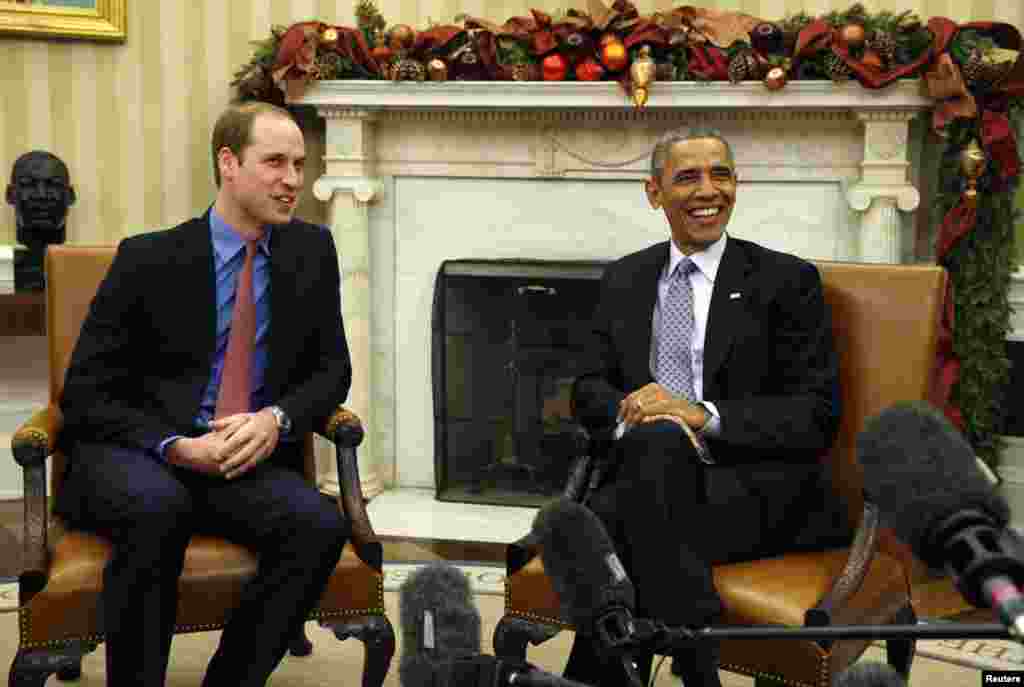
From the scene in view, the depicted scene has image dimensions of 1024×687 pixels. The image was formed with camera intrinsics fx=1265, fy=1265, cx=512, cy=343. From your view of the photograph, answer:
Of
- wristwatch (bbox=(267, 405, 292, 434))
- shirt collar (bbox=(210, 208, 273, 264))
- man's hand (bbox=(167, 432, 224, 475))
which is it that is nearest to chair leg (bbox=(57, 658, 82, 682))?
man's hand (bbox=(167, 432, 224, 475))

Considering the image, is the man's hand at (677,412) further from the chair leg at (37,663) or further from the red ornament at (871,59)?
the red ornament at (871,59)

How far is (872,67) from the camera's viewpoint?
13.1ft

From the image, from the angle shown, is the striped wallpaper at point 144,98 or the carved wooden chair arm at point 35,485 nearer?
the carved wooden chair arm at point 35,485

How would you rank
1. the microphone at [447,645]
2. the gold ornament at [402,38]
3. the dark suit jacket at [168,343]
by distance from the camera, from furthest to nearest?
the gold ornament at [402,38] < the dark suit jacket at [168,343] < the microphone at [447,645]

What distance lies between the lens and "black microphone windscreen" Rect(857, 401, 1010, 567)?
636 millimetres

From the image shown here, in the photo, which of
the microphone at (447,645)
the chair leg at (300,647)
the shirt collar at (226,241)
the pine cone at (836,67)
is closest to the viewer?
the microphone at (447,645)

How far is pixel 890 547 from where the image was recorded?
2641mm

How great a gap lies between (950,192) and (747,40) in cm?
82

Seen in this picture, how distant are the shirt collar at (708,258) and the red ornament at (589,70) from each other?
5.30ft

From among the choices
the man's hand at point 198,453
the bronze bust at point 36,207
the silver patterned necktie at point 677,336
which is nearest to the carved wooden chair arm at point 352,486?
the man's hand at point 198,453

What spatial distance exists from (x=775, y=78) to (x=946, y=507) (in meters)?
3.60

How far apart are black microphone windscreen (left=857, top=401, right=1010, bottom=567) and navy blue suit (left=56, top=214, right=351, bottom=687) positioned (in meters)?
1.89

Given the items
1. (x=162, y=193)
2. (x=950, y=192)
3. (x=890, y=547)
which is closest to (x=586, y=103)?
(x=950, y=192)

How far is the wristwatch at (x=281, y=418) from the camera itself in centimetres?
265
